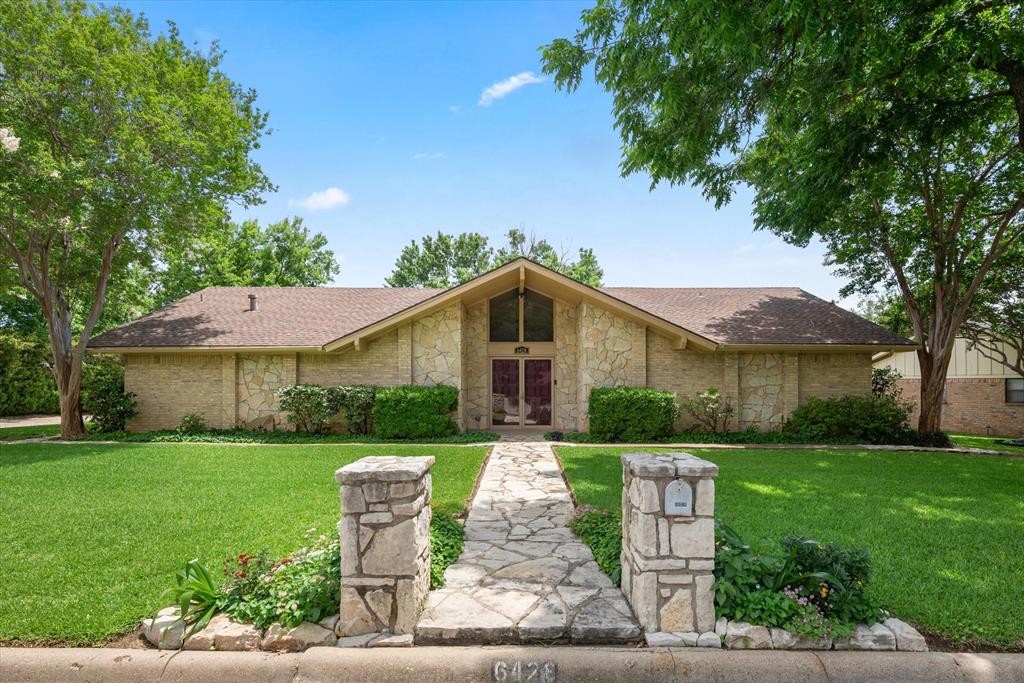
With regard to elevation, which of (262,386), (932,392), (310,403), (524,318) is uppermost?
(524,318)

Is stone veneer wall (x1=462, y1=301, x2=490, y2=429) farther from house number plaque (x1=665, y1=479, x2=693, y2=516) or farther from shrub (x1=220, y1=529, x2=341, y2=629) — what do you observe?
house number plaque (x1=665, y1=479, x2=693, y2=516)

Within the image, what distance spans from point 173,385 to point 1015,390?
3008 centimetres

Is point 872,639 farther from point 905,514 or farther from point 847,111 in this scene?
point 847,111

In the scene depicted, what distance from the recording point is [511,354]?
46.4 feet

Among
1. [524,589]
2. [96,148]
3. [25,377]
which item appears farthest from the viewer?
[25,377]

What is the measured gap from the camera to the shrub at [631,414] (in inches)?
485

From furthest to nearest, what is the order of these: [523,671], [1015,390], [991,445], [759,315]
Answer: [1015,390] < [759,315] < [991,445] < [523,671]

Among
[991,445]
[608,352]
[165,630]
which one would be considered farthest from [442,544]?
[991,445]

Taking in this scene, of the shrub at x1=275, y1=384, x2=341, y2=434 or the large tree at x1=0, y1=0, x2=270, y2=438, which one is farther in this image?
the shrub at x1=275, y1=384, x2=341, y2=434

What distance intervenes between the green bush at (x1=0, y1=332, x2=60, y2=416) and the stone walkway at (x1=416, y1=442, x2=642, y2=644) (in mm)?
22749

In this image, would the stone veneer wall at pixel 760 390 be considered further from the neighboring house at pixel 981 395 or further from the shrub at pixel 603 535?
the shrub at pixel 603 535

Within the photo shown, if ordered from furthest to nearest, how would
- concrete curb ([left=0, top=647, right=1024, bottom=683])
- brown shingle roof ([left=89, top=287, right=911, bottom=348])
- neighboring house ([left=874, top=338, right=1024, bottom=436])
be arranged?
neighboring house ([left=874, top=338, right=1024, bottom=436]), brown shingle roof ([left=89, top=287, right=911, bottom=348]), concrete curb ([left=0, top=647, right=1024, bottom=683])

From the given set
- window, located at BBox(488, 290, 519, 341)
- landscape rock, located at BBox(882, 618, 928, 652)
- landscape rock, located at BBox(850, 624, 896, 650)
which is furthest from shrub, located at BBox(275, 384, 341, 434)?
landscape rock, located at BBox(882, 618, 928, 652)

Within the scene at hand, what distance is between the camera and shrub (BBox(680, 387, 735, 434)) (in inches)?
509
